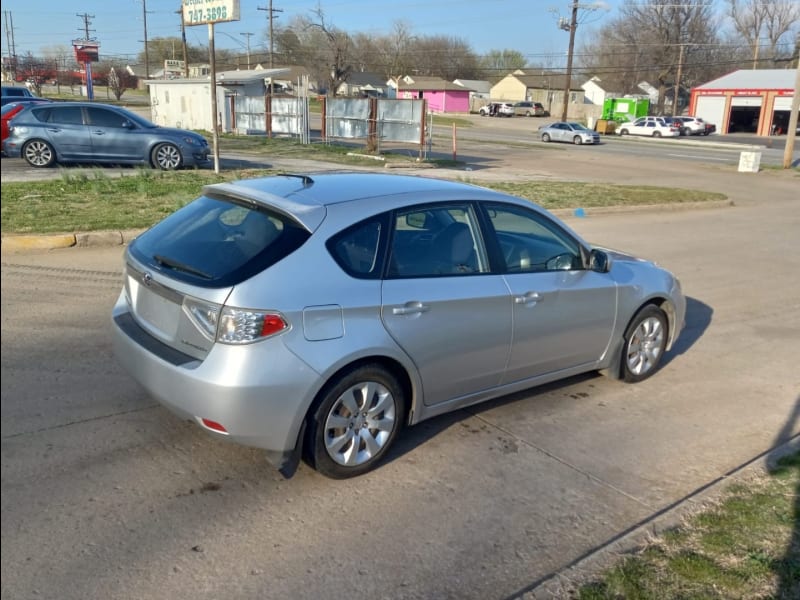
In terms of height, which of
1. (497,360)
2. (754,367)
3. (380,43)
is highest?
(380,43)

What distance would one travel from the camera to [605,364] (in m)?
5.29

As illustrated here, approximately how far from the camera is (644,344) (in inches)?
220

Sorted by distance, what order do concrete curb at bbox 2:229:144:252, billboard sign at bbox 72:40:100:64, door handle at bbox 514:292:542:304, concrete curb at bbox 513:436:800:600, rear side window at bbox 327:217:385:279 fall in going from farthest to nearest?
1. concrete curb at bbox 2:229:144:252
2. billboard sign at bbox 72:40:100:64
3. door handle at bbox 514:292:542:304
4. rear side window at bbox 327:217:385:279
5. concrete curb at bbox 513:436:800:600

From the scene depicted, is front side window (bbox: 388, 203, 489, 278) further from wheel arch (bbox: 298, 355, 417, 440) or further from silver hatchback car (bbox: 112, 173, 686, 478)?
wheel arch (bbox: 298, 355, 417, 440)

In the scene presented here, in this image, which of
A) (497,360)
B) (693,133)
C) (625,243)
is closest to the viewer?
(497,360)

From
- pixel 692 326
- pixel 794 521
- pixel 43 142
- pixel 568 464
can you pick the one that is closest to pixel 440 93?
pixel 43 142

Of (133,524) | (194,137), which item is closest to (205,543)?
(133,524)

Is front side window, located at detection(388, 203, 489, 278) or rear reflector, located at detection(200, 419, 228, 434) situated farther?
front side window, located at detection(388, 203, 489, 278)

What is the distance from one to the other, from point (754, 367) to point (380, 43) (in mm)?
104167

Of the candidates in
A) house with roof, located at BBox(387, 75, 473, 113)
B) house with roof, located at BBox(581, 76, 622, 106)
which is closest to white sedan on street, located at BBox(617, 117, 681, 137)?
house with roof, located at BBox(387, 75, 473, 113)

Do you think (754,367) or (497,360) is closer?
(497,360)

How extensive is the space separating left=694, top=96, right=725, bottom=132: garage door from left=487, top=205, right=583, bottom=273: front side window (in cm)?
6971

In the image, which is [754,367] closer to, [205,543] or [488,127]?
[205,543]

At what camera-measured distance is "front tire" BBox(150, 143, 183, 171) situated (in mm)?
16453
